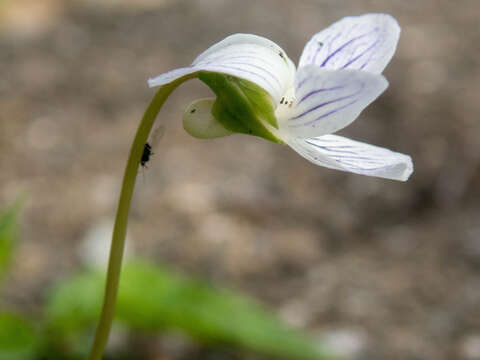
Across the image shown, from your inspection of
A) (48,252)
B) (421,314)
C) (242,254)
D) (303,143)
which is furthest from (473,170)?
(303,143)

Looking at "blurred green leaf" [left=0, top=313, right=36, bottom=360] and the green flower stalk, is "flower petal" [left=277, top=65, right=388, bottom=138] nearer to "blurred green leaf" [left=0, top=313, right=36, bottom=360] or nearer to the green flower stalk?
the green flower stalk

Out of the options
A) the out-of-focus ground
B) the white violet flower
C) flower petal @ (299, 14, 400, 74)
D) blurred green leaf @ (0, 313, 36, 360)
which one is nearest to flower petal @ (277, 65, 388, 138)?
the white violet flower

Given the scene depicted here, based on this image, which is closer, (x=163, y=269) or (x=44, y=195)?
(x=163, y=269)

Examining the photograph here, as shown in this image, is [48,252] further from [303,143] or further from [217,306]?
[303,143]

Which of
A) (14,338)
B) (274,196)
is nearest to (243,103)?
(14,338)

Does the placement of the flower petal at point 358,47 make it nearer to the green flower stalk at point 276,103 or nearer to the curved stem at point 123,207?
the green flower stalk at point 276,103
